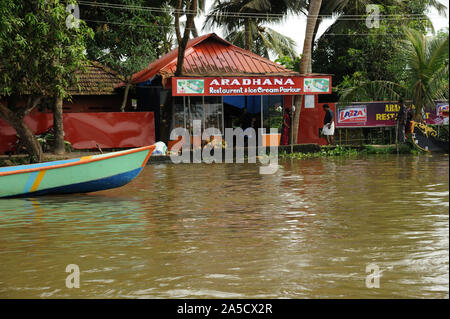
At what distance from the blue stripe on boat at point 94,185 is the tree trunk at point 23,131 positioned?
708cm

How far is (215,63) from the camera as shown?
24938 millimetres

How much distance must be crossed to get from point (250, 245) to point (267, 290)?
74.6 inches

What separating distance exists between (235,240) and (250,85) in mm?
15318

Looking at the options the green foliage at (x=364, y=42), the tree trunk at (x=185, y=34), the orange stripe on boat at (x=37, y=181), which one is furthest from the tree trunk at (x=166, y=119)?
the orange stripe on boat at (x=37, y=181)

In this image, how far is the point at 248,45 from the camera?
1310 inches

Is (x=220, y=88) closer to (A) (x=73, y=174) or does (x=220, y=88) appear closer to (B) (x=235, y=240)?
(A) (x=73, y=174)

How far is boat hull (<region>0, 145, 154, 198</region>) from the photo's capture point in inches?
495

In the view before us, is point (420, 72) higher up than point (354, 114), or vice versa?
point (420, 72)

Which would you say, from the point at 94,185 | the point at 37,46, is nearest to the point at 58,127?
the point at 37,46

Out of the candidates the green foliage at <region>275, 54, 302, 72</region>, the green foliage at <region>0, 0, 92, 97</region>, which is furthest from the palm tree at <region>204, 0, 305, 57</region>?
the green foliage at <region>0, 0, 92, 97</region>

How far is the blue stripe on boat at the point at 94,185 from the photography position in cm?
1306

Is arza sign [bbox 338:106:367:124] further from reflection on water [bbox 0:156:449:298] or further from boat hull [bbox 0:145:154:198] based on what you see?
boat hull [bbox 0:145:154:198]
